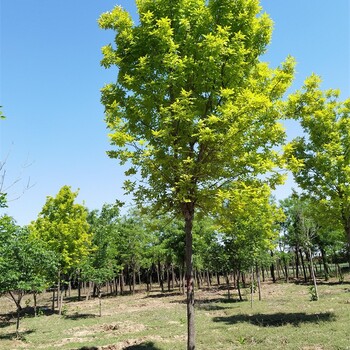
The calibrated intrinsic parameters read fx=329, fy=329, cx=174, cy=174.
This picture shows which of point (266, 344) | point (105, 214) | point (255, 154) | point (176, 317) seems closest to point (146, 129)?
point (255, 154)

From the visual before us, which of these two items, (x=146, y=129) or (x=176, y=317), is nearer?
(x=146, y=129)

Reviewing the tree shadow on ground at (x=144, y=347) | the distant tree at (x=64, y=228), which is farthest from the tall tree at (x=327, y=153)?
the distant tree at (x=64, y=228)

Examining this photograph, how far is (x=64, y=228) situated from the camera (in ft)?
94.9

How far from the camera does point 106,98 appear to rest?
32.8ft

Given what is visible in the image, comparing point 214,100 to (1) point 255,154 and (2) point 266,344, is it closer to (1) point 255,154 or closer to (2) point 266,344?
(1) point 255,154

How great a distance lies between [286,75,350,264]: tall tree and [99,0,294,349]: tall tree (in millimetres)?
7030

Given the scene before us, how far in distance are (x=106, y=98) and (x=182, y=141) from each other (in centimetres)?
278

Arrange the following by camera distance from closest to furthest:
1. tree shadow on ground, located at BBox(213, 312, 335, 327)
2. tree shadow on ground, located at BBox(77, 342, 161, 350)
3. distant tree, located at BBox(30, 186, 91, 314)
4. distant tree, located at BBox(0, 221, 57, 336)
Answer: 1. tree shadow on ground, located at BBox(77, 342, 161, 350)
2. tree shadow on ground, located at BBox(213, 312, 335, 327)
3. distant tree, located at BBox(0, 221, 57, 336)
4. distant tree, located at BBox(30, 186, 91, 314)

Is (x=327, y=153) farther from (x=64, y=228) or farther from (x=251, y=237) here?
(x=64, y=228)

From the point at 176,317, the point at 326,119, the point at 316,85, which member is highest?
the point at 316,85

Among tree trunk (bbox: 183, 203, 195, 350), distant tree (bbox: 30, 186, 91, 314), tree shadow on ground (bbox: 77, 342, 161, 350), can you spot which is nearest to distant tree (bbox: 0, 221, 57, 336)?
tree shadow on ground (bbox: 77, 342, 161, 350)

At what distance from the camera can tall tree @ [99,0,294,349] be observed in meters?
8.44

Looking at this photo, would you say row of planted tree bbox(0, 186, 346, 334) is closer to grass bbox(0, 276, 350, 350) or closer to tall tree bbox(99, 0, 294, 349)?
tall tree bbox(99, 0, 294, 349)

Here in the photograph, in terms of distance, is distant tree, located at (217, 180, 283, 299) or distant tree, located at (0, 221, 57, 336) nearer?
distant tree, located at (0, 221, 57, 336)
